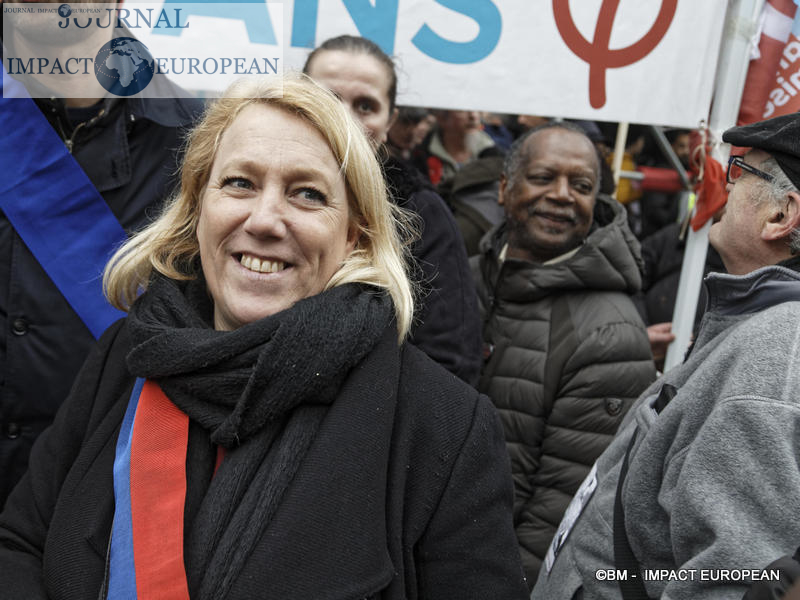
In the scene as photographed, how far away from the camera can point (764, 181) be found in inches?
67.0

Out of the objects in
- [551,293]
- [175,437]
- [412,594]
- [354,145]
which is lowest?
[412,594]

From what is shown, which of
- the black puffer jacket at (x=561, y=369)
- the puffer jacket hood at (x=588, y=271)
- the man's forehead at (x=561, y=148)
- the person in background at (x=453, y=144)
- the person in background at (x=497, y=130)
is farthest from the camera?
the person in background at (x=497, y=130)

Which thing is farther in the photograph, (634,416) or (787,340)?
(634,416)

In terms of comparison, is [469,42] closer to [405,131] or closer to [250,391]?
[250,391]

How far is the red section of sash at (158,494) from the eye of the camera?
1.35m

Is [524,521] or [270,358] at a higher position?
[270,358]

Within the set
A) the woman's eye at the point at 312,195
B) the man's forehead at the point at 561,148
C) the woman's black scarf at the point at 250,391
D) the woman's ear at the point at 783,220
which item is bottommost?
the woman's black scarf at the point at 250,391

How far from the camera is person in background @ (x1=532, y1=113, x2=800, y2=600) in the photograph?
128 centimetres

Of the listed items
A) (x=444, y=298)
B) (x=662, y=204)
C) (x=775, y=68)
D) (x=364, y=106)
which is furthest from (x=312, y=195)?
(x=662, y=204)

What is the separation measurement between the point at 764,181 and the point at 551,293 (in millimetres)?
937

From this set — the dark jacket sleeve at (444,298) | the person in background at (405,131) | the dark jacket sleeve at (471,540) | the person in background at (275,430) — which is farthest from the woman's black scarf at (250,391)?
the person in background at (405,131)

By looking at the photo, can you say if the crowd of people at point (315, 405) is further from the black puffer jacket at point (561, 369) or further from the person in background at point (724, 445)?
the black puffer jacket at point (561, 369)

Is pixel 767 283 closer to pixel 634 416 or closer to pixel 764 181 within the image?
pixel 764 181

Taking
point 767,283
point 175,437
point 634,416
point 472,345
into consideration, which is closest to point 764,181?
point 767,283
